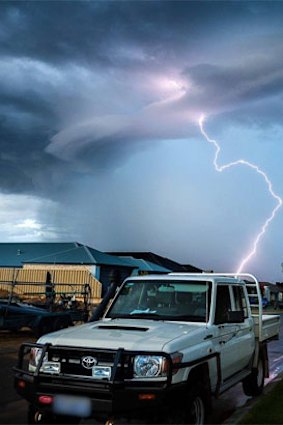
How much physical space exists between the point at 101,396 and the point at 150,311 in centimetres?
181

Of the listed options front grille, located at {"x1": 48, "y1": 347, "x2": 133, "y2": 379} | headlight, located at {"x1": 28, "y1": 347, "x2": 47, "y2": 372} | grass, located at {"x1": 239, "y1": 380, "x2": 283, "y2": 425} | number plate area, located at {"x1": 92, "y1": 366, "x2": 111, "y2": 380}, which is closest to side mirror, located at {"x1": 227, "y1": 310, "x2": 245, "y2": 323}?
grass, located at {"x1": 239, "y1": 380, "x2": 283, "y2": 425}

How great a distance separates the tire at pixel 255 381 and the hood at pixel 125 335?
8.77 feet

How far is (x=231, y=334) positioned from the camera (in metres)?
6.88

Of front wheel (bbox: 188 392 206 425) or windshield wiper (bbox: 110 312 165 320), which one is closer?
front wheel (bbox: 188 392 206 425)

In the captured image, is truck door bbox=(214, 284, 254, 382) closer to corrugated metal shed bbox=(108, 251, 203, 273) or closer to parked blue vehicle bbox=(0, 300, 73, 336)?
parked blue vehicle bbox=(0, 300, 73, 336)

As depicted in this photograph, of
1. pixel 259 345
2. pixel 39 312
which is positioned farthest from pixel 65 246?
pixel 259 345

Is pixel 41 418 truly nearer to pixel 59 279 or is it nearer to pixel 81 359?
pixel 81 359

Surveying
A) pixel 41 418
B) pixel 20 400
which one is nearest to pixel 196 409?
pixel 41 418

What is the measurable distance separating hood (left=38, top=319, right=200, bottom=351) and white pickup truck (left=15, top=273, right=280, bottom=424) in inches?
0.4

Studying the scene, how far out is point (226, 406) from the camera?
7.77m

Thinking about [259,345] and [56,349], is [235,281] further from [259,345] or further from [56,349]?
[56,349]

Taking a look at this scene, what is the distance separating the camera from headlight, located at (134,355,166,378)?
5055mm

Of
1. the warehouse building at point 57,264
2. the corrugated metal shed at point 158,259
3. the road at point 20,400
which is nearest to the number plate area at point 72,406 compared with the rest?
the road at point 20,400

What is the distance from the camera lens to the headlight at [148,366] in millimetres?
5055
